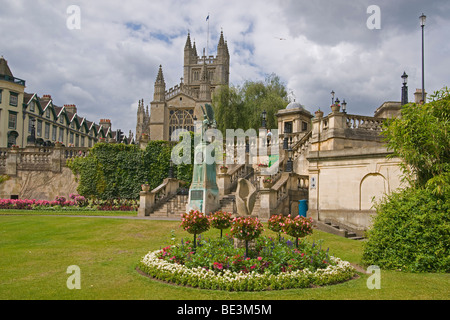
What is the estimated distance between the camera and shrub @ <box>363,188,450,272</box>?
962cm

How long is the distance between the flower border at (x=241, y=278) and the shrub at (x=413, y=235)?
1735mm

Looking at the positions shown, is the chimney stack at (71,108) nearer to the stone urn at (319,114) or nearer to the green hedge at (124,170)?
the green hedge at (124,170)

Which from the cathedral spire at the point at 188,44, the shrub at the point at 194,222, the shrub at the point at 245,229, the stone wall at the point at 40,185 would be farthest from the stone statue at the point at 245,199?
the cathedral spire at the point at 188,44

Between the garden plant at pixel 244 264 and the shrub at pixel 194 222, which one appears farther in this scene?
the shrub at pixel 194 222

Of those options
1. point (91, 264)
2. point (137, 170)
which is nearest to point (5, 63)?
point (137, 170)

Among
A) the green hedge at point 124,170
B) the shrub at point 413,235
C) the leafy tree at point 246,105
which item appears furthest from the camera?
the leafy tree at point 246,105

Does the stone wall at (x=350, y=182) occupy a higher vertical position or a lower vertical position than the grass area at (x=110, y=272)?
higher

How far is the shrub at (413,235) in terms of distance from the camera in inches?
379

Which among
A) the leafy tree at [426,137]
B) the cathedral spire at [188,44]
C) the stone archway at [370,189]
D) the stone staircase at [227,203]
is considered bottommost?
the stone staircase at [227,203]

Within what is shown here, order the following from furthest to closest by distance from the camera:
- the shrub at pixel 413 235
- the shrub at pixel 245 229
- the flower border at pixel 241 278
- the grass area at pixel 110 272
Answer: the shrub at pixel 413 235
the shrub at pixel 245 229
the flower border at pixel 241 278
the grass area at pixel 110 272

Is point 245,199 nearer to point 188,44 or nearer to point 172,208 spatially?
point 172,208

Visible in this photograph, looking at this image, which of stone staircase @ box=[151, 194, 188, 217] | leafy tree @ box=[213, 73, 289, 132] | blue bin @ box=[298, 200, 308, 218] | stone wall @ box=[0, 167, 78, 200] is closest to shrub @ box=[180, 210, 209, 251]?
blue bin @ box=[298, 200, 308, 218]

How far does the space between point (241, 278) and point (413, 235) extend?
4990mm
